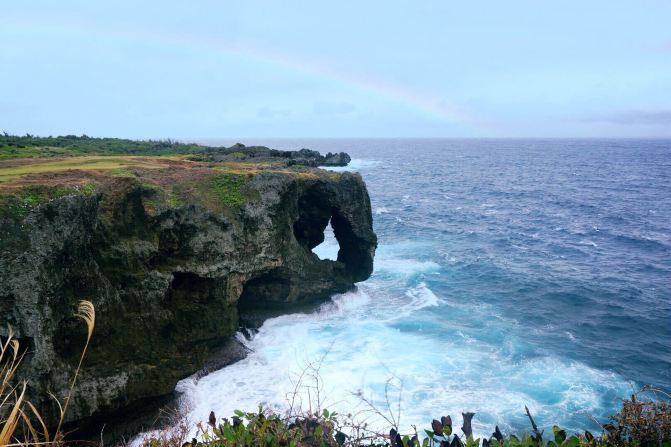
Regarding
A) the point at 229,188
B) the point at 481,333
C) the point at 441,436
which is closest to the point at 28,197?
the point at 229,188

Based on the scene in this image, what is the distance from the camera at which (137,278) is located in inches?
712

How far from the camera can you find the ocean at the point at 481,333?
18.5m

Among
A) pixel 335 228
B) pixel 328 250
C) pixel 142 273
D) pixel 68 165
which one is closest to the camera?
pixel 142 273

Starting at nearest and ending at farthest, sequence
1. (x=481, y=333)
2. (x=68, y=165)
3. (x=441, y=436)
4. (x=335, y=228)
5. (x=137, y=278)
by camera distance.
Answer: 1. (x=441, y=436)
2. (x=137, y=278)
3. (x=68, y=165)
4. (x=481, y=333)
5. (x=335, y=228)

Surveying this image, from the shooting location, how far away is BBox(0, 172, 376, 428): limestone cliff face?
14.2 meters

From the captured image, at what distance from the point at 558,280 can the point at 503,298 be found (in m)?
5.66

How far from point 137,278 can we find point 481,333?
1786cm

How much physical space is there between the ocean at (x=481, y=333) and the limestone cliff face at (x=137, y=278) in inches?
92.3

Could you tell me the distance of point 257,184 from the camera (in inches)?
918

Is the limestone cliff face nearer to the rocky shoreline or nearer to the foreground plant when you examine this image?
the rocky shoreline

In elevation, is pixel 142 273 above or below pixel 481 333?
above

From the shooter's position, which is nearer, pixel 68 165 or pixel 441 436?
pixel 441 436

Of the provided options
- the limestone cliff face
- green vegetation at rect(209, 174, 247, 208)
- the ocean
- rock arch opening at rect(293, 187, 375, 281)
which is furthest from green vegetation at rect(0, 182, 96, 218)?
rock arch opening at rect(293, 187, 375, 281)

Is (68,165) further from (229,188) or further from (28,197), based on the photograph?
(28,197)
